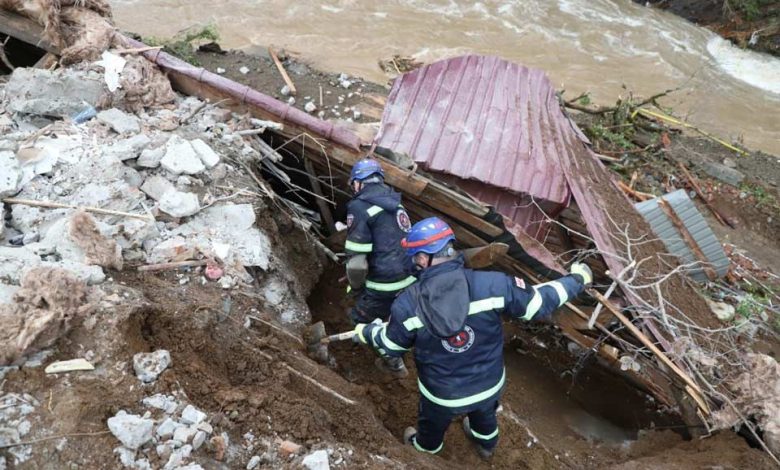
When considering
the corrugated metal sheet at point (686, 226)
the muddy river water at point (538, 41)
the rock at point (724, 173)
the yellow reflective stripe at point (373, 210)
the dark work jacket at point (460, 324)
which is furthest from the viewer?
the muddy river water at point (538, 41)

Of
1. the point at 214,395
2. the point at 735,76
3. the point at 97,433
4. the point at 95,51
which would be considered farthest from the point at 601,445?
the point at 735,76

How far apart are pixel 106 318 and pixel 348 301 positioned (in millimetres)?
2557

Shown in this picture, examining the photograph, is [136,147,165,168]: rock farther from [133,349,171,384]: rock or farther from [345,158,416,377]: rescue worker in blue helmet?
[133,349,171,384]: rock

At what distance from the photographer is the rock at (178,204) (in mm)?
3521

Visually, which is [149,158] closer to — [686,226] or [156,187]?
[156,187]

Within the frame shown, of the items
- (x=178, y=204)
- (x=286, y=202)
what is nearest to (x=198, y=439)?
(x=178, y=204)

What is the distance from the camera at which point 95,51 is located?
465 cm

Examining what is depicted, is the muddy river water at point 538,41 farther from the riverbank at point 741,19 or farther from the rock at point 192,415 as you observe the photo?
the rock at point 192,415

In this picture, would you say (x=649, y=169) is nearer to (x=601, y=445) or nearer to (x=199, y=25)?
(x=601, y=445)

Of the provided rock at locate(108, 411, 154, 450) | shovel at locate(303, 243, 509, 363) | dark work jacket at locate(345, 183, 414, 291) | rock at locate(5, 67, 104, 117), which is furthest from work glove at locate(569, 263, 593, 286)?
rock at locate(5, 67, 104, 117)

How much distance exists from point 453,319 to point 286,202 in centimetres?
213

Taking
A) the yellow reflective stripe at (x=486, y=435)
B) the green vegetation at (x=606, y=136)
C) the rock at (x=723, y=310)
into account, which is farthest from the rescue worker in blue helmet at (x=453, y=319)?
the green vegetation at (x=606, y=136)

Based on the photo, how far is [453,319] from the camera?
9.48ft

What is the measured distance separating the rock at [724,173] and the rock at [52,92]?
772 centimetres
